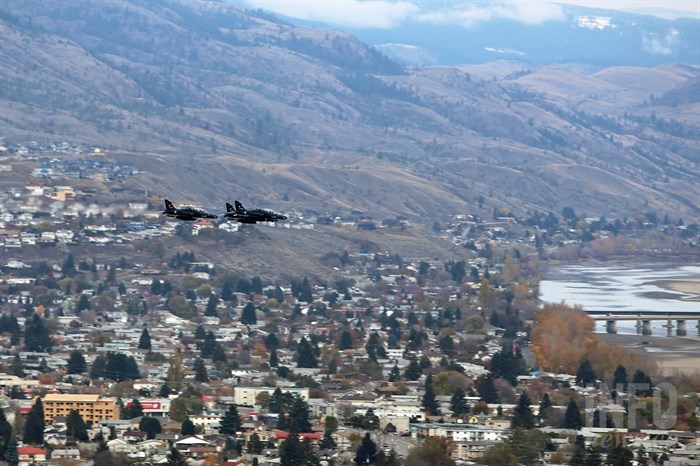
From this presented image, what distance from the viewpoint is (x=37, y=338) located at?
97.9 meters

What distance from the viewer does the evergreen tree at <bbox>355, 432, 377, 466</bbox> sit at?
65.0 metres

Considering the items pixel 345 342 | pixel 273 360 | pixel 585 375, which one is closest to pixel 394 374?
pixel 273 360

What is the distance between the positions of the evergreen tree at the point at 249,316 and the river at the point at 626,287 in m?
20.0

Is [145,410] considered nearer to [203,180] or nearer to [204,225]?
[204,225]

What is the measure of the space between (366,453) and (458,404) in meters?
13.7

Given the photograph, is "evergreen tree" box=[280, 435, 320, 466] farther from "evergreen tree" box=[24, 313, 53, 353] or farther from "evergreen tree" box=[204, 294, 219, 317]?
"evergreen tree" box=[204, 294, 219, 317]

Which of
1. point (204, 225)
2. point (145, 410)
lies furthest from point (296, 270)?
point (145, 410)

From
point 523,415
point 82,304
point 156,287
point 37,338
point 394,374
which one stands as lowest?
point 394,374

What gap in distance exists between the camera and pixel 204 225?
14788cm

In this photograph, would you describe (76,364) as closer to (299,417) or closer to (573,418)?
(299,417)

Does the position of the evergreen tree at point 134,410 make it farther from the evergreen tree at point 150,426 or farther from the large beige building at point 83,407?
the evergreen tree at point 150,426

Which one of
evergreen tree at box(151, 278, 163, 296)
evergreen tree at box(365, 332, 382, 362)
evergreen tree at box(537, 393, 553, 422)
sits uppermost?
evergreen tree at box(151, 278, 163, 296)

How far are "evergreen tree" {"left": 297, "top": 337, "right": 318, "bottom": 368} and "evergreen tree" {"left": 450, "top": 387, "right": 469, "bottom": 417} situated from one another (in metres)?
13.4

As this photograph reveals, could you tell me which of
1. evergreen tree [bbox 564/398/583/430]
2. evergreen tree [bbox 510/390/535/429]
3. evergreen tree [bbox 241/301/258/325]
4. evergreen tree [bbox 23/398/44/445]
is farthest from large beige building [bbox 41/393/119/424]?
evergreen tree [bbox 241/301/258/325]
